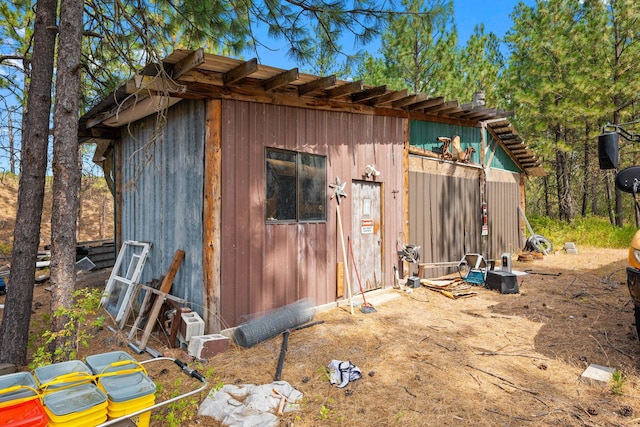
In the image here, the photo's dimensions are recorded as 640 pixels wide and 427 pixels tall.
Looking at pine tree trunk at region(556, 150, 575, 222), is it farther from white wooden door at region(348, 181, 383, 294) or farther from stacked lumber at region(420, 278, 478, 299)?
white wooden door at region(348, 181, 383, 294)

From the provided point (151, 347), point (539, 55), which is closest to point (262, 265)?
point (151, 347)

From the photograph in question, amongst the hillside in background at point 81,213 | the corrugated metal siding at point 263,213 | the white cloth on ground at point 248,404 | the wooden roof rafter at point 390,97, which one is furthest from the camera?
the hillside in background at point 81,213

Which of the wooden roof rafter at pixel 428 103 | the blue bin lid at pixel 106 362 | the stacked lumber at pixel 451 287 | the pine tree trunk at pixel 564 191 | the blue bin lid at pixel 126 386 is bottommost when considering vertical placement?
the stacked lumber at pixel 451 287

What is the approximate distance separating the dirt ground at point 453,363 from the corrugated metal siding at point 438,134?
11.4 ft

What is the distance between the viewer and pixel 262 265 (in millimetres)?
5086

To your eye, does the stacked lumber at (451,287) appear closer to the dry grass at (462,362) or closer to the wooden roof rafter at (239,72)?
the dry grass at (462,362)

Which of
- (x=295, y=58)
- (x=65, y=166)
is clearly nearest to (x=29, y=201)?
(x=65, y=166)

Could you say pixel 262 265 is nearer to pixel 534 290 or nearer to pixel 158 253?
pixel 158 253

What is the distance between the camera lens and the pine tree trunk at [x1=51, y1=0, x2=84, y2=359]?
368cm

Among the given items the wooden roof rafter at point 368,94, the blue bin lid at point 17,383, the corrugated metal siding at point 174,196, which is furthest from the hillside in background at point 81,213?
the blue bin lid at point 17,383

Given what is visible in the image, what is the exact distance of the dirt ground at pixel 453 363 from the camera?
302cm

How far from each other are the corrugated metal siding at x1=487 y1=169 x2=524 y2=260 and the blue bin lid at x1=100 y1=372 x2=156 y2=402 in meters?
9.87

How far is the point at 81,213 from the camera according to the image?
18.1 m

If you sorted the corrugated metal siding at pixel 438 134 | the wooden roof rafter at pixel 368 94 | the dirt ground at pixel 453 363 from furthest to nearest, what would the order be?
the corrugated metal siding at pixel 438 134, the wooden roof rafter at pixel 368 94, the dirt ground at pixel 453 363
